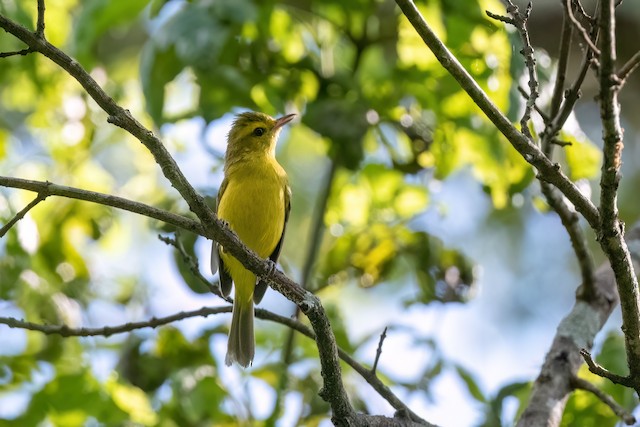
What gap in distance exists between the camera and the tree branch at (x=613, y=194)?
2.53 m

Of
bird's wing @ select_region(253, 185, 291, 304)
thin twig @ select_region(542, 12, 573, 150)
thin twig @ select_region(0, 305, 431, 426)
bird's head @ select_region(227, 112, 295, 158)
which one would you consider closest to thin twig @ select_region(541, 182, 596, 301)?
thin twig @ select_region(542, 12, 573, 150)

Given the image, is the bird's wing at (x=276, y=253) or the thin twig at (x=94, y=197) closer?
the thin twig at (x=94, y=197)

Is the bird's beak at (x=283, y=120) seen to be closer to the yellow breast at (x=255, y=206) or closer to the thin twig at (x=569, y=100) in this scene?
the yellow breast at (x=255, y=206)

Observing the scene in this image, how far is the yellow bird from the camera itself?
558 centimetres

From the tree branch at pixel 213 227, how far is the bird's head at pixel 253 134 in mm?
2674

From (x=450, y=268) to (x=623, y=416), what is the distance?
1986 millimetres

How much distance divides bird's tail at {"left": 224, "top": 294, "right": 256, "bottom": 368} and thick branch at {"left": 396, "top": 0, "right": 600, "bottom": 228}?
2499mm

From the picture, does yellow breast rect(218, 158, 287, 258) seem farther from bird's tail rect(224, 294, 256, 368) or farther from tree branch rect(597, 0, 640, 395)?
tree branch rect(597, 0, 640, 395)

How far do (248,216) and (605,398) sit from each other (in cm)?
245

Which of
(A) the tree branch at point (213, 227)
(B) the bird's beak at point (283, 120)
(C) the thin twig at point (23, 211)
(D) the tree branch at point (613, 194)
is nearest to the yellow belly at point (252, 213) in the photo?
(B) the bird's beak at point (283, 120)

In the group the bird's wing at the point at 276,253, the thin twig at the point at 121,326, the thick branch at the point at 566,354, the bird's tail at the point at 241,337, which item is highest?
the bird's wing at the point at 276,253

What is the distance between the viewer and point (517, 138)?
3094 mm

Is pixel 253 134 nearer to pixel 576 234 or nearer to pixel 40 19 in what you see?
pixel 576 234

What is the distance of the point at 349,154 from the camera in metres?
5.33
